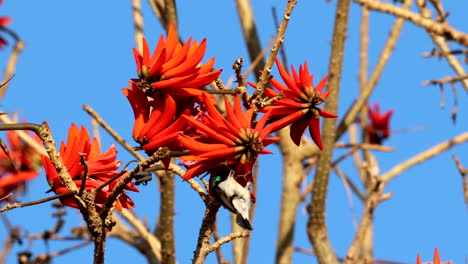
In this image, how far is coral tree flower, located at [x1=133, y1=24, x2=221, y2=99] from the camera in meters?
1.92

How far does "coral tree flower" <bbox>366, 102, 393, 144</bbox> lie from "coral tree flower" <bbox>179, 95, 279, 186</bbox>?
13.9 feet

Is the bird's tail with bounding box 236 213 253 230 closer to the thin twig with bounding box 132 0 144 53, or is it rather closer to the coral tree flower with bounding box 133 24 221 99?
the coral tree flower with bounding box 133 24 221 99

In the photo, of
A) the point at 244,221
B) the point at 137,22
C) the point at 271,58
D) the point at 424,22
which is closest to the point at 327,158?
the point at 137,22

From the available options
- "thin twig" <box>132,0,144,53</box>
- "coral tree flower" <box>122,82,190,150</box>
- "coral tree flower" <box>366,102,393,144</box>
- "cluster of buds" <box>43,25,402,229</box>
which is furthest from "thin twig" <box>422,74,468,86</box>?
"coral tree flower" <box>366,102,393,144</box>

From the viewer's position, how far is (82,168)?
2010 mm

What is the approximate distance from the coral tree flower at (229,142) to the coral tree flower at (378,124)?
13.9 ft

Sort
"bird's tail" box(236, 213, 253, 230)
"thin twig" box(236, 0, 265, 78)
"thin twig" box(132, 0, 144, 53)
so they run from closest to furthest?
"bird's tail" box(236, 213, 253, 230) → "thin twig" box(132, 0, 144, 53) → "thin twig" box(236, 0, 265, 78)

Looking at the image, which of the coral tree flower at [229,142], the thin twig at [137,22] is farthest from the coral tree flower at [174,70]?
the thin twig at [137,22]

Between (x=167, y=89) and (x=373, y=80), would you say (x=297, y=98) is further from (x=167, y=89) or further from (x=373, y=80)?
(x=373, y=80)

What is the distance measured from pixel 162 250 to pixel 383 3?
1.60m

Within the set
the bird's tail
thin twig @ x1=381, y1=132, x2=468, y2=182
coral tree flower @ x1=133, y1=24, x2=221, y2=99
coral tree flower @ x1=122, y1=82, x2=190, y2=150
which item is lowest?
the bird's tail

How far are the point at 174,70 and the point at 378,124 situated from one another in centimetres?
450

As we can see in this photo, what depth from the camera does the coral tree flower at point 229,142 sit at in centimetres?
170

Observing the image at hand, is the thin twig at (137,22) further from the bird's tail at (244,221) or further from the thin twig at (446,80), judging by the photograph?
the bird's tail at (244,221)
